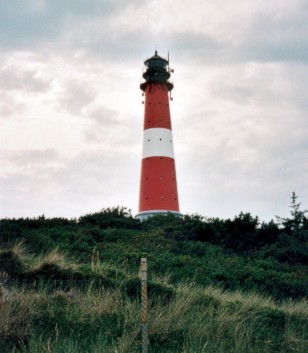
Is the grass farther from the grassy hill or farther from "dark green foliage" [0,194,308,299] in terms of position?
"dark green foliage" [0,194,308,299]

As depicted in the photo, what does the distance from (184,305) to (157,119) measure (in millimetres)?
21539

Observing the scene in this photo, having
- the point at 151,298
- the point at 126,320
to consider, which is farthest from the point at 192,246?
the point at 126,320

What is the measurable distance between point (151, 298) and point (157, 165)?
62.7ft

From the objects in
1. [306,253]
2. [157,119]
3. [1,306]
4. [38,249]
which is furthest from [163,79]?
[1,306]

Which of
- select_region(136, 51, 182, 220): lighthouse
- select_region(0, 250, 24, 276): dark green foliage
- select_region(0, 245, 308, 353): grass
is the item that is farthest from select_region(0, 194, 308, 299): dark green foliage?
select_region(136, 51, 182, 220): lighthouse

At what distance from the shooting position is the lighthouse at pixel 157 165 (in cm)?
2753

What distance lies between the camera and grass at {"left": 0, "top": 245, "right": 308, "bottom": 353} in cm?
A: 614

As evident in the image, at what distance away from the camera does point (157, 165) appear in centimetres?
2755

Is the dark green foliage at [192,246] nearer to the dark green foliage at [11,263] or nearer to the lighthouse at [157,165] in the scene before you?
the dark green foliage at [11,263]

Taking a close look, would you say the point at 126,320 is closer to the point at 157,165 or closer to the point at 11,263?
the point at 11,263

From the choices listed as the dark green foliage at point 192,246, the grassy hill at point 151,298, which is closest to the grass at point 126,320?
the grassy hill at point 151,298

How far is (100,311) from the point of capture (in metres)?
7.11

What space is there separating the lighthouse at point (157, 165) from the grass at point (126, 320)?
17.7m

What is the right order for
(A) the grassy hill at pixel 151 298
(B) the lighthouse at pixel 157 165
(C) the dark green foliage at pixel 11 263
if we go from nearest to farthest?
(A) the grassy hill at pixel 151 298 → (C) the dark green foliage at pixel 11 263 → (B) the lighthouse at pixel 157 165
